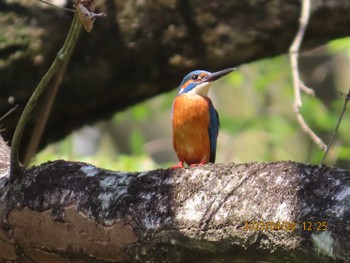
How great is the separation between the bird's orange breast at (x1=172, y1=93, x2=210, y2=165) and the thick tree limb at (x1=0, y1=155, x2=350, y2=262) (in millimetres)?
1640

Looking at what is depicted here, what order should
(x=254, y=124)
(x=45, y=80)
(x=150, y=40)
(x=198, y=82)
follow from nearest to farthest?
(x=45, y=80), (x=198, y=82), (x=150, y=40), (x=254, y=124)

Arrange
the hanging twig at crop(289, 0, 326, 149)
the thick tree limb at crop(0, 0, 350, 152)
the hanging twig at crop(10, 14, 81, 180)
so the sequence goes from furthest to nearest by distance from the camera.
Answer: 1. the thick tree limb at crop(0, 0, 350, 152)
2. the hanging twig at crop(289, 0, 326, 149)
3. the hanging twig at crop(10, 14, 81, 180)

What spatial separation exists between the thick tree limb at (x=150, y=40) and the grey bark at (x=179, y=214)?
219cm

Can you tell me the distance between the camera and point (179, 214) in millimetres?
2396

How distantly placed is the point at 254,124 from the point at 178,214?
577cm

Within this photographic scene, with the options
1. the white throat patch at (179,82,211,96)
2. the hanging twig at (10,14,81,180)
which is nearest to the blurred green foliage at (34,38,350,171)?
the white throat patch at (179,82,211,96)

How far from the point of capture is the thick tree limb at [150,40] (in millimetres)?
4926

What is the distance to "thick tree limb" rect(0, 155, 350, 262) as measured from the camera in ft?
6.97

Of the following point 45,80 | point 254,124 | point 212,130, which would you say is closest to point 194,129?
point 212,130

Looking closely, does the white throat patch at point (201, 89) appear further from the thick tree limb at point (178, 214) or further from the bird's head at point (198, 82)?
the thick tree limb at point (178, 214)

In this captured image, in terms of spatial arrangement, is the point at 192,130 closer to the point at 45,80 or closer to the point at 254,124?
the point at 45,80

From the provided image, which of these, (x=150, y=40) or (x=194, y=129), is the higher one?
(x=150, y=40)

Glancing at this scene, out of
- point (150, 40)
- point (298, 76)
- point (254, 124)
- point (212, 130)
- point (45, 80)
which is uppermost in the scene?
point (45, 80)

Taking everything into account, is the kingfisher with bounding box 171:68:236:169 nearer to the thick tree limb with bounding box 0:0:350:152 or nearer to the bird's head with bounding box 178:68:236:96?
the bird's head with bounding box 178:68:236:96
